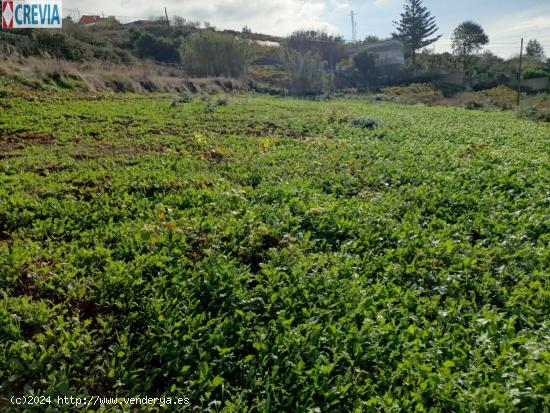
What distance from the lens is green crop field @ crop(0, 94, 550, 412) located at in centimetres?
289

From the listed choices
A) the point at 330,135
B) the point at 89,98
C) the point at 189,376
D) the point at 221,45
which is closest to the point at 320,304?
the point at 189,376

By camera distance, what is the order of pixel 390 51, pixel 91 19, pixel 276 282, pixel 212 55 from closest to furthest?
pixel 276 282, pixel 212 55, pixel 91 19, pixel 390 51

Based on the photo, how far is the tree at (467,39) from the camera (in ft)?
192

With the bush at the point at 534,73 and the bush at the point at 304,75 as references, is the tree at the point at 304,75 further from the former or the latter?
the bush at the point at 534,73

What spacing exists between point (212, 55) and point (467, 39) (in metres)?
41.0

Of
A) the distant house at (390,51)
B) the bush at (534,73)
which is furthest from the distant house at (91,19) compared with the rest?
the bush at (534,73)

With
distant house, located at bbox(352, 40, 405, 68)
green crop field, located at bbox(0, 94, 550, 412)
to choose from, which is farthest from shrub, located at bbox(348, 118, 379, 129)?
distant house, located at bbox(352, 40, 405, 68)

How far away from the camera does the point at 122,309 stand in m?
3.60

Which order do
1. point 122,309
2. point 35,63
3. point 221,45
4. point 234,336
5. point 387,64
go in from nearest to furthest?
1. point 234,336
2. point 122,309
3. point 35,63
4. point 221,45
5. point 387,64

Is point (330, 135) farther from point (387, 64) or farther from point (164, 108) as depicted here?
point (387, 64)

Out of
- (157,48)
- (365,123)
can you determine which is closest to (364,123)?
(365,123)

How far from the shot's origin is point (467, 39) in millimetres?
59000

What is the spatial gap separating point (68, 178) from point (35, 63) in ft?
54.3

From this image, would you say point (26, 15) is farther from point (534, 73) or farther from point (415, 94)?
point (534, 73)
